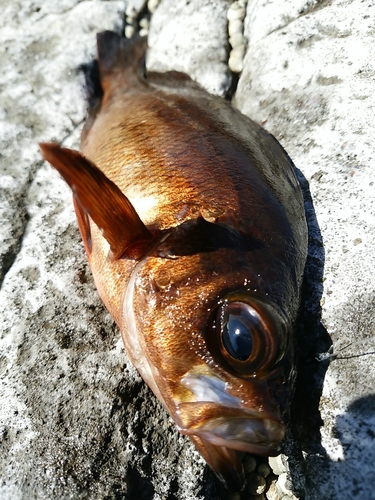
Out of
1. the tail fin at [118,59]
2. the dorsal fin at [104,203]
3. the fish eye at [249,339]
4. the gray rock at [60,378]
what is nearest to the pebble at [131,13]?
the tail fin at [118,59]

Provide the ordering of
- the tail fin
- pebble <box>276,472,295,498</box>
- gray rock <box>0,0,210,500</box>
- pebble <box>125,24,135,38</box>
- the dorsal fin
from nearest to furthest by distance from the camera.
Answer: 1. the dorsal fin
2. gray rock <box>0,0,210,500</box>
3. pebble <box>276,472,295,498</box>
4. the tail fin
5. pebble <box>125,24,135,38</box>

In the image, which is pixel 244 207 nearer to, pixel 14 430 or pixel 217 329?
pixel 217 329

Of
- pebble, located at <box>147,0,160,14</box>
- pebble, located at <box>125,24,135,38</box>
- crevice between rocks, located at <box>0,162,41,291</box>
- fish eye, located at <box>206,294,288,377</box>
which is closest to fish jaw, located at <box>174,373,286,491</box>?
fish eye, located at <box>206,294,288,377</box>

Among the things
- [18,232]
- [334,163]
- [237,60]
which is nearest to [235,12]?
[237,60]

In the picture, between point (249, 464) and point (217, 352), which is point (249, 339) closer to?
point (217, 352)

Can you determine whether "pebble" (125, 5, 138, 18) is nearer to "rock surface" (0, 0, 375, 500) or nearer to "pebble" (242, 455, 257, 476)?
"rock surface" (0, 0, 375, 500)

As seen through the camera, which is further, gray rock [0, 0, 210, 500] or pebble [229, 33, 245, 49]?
pebble [229, 33, 245, 49]

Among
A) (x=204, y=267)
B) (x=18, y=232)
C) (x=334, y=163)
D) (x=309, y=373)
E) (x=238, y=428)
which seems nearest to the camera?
(x=238, y=428)

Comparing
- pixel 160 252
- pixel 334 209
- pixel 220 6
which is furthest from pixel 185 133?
pixel 220 6
